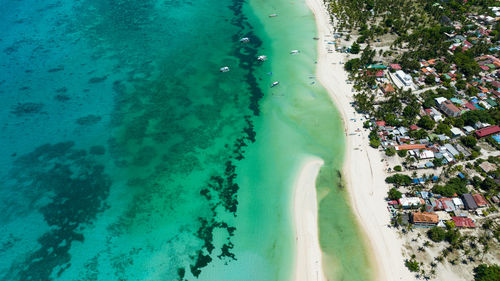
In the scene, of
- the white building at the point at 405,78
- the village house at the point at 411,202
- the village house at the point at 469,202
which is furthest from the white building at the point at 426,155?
the white building at the point at 405,78

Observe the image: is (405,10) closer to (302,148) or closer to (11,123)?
(302,148)

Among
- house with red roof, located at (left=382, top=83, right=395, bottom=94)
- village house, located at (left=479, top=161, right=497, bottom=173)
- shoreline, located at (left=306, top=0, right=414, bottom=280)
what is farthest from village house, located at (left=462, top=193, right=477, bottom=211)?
house with red roof, located at (left=382, top=83, right=395, bottom=94)

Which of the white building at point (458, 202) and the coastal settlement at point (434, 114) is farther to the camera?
the white building at point (458, 202)

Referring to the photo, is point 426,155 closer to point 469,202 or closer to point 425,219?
point 469,202

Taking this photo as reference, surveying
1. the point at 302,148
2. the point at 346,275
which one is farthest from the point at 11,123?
the point at 346,275

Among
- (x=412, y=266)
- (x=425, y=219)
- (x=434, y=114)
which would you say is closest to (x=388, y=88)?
(x=434, y=114)

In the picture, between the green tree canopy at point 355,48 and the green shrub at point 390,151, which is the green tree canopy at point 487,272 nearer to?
the green shrub at point 390,151

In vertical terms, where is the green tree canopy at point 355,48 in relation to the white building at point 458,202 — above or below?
above

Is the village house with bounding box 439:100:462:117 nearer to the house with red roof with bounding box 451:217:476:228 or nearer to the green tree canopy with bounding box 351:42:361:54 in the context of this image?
the house with red roof with bounding box 451:217:476:228
